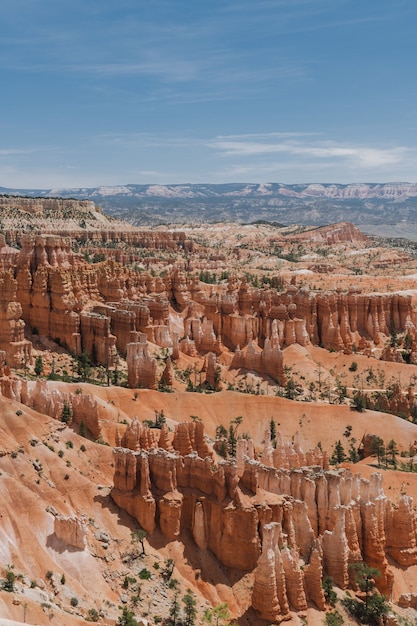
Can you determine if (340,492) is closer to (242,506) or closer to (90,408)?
(242,506)

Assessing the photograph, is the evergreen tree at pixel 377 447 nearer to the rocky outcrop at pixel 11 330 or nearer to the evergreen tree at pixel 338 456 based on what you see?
the evergreen tree at pixel 338 456

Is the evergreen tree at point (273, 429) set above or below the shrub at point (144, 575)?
below

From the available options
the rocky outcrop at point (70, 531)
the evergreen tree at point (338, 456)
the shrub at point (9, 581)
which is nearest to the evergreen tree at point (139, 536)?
the rocky outcrop at point (70, 531)

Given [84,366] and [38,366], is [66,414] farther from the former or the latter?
[84,366]

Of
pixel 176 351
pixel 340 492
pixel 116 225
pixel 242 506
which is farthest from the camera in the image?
pixel 116 225

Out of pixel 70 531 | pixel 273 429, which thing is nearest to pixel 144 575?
pixel 70 531

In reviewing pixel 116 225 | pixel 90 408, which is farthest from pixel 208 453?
pixel 116 225

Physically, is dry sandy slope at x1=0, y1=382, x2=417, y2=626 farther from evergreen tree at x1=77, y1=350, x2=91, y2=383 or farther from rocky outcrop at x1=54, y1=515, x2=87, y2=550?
evergreen tree at x1=77, y1=350, x2=91, y2=383

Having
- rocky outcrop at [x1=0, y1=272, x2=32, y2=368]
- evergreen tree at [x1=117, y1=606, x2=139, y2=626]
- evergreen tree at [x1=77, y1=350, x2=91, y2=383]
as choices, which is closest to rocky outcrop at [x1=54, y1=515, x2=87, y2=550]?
evergreen tree at [x1=117, y1=606, x2=139, y2=626]

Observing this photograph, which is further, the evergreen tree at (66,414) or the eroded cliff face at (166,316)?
the eroded cliff face at (166,316)
